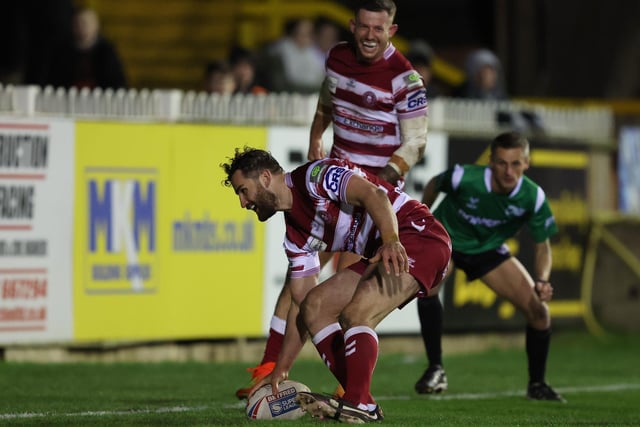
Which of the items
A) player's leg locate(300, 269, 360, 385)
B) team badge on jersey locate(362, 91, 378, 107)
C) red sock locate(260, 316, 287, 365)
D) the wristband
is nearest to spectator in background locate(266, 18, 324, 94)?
team badge on jersey locate(362, 91, 378, 107)

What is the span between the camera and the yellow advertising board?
1418 centimetres

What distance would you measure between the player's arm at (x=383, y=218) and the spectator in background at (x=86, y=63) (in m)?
7.16

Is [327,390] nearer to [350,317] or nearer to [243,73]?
[350,317]

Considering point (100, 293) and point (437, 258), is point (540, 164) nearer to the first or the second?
point (100, 293)

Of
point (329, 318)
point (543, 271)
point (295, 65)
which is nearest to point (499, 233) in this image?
point (543, 271)

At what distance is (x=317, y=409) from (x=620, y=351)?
8844mm

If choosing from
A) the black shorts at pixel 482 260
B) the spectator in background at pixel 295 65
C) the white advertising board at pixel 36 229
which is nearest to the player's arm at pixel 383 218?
the black shorts at pixel 482 260

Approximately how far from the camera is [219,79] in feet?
51.9

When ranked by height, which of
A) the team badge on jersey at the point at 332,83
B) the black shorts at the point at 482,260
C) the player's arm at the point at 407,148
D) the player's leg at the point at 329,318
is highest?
the team badge on jersey at the point at 332,83

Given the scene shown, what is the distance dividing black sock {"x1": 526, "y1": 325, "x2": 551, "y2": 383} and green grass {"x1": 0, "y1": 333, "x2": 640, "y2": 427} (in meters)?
0.22

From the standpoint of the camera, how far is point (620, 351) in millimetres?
17547

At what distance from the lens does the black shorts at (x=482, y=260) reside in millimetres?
12367

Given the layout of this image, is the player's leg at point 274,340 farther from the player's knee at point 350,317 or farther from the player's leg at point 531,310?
the player's leg at point 531,310

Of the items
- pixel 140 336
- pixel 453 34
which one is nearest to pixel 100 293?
pixel 140 336
